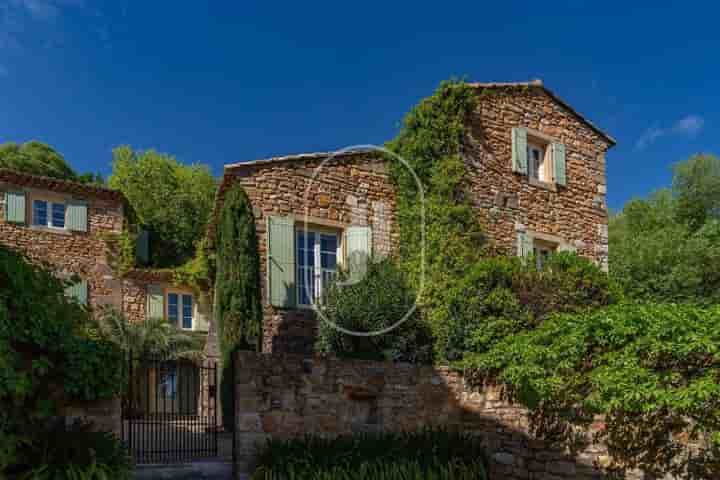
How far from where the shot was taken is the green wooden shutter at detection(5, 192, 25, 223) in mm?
13391

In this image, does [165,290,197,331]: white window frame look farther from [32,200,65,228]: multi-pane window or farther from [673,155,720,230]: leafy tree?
[673,155,720,230]: leafy tree

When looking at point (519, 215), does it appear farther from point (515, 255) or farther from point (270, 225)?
point (270, 225)

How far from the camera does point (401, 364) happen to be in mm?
7559

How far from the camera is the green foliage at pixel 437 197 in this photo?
9.49 metres

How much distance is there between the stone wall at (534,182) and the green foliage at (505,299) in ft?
5.21

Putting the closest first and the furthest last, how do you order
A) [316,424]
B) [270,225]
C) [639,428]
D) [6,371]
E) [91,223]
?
1. [6,371]
2. [639,428]
3. [316,424]
4. [270,225]
5. [91,223]

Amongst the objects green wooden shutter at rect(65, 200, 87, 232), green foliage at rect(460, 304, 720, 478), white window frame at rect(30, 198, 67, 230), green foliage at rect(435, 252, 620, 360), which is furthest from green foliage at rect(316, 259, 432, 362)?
white window frame at rect(30, 198, 67, 230)

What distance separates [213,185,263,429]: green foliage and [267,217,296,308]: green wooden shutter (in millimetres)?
300

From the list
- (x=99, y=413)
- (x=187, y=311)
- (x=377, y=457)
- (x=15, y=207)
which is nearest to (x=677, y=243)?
(x=377, y=457)

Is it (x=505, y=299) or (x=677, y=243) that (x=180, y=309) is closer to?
(x=505, y=299)

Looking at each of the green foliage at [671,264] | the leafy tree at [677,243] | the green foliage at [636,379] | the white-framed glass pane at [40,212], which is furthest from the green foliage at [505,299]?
the white-framed glass pane at [40,212]

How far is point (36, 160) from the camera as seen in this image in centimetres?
2067

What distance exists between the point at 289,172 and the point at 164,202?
13.4 metres

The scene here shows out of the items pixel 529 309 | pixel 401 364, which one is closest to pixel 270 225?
pixel 401 364
